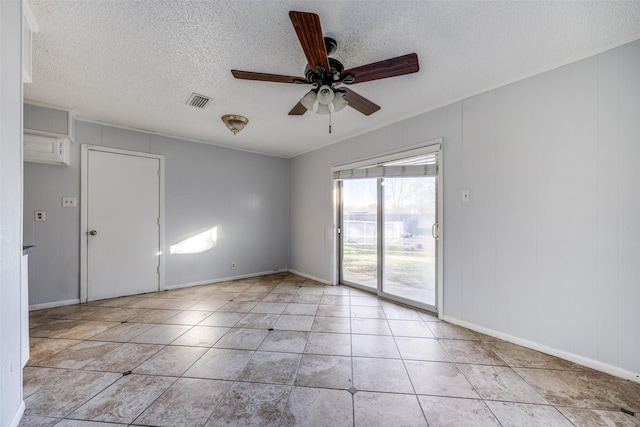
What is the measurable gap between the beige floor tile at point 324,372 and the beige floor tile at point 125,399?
3.12ft

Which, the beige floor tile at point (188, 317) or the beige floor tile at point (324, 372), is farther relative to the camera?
the beige floor tile at point (188, 317)

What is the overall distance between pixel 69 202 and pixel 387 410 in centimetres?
432

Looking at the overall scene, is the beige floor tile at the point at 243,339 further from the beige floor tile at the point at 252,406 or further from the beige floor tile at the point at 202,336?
the beige floor tile at the point at 252,406

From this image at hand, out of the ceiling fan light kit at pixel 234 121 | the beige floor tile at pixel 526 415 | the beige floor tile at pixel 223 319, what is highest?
the ceiling fan light kit at pixel 234 121

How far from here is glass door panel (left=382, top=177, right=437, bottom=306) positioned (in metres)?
3.17

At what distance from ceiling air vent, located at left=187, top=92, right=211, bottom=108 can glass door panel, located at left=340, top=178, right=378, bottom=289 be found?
2363mm

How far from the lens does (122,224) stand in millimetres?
3705

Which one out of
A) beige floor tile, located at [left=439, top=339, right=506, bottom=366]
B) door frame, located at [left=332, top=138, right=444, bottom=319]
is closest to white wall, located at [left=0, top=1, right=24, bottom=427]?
beige floor tile, located at [left=439, top=339, right=506, bottom=366]

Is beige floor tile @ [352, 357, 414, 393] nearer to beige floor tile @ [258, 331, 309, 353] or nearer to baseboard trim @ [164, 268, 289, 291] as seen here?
beige floor tile @ [258, 331, 309, 353]

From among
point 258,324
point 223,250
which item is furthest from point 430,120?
point 223,250

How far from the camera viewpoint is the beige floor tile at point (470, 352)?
210cm

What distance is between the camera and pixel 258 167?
5.04 meters

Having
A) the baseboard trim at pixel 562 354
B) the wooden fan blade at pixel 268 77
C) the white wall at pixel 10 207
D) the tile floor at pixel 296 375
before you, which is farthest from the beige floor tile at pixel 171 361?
the baseboard trim at pixel 562 354

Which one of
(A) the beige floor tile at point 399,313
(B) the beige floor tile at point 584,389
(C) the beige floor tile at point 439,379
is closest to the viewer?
(B) the beige floor tile at point 584,389
